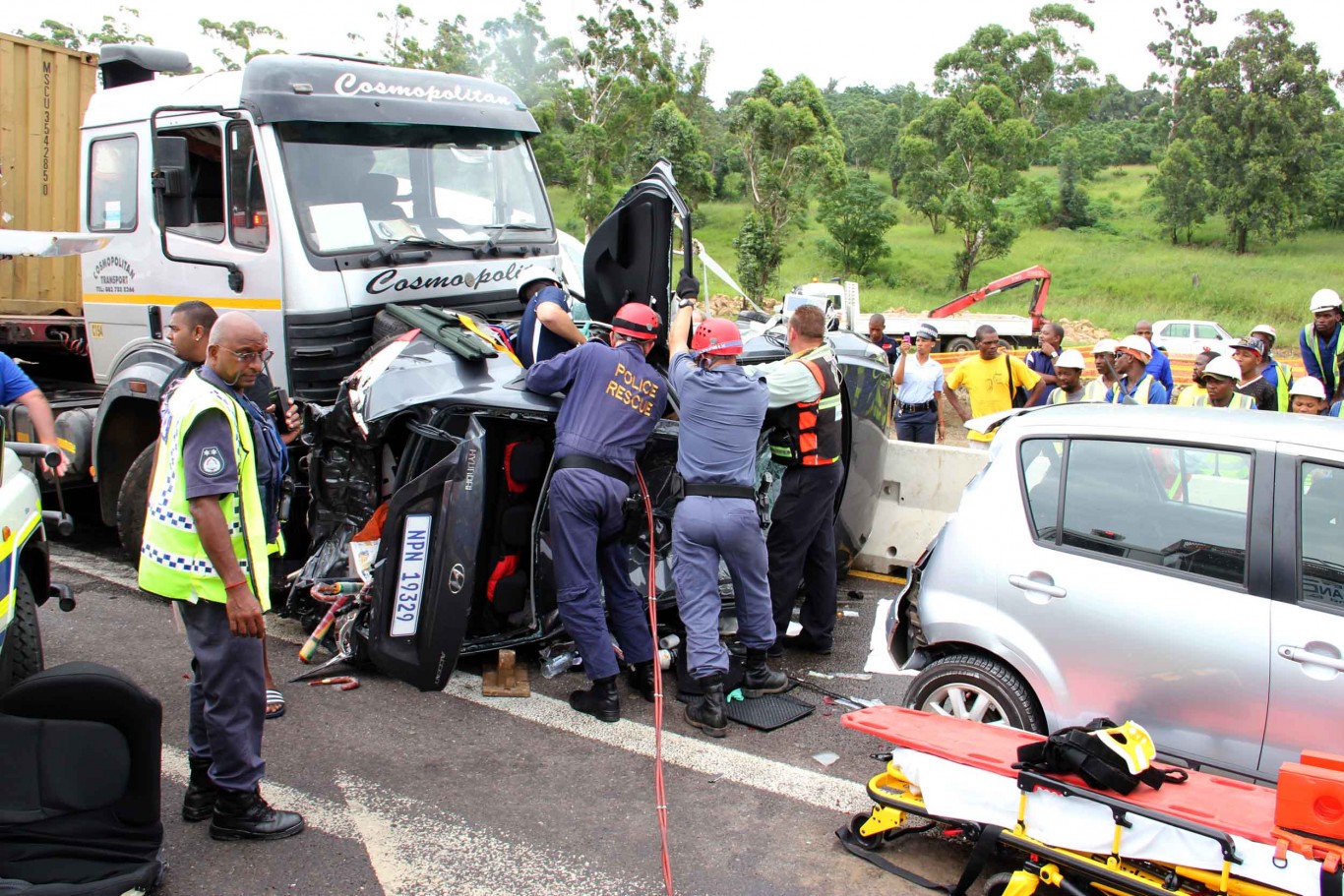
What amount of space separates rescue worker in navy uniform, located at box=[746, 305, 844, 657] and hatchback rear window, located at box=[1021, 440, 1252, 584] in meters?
1.51

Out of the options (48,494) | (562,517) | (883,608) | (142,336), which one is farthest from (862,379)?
(48,494)

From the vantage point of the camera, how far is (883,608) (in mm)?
6328

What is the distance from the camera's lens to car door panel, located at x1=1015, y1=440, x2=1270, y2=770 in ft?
11.4

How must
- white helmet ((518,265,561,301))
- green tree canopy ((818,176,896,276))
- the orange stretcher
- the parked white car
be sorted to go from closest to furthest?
the orange stretcher < white helmet ((518,265,561,301)) < the parked white car < green tree canopy ((818,176,896,276))

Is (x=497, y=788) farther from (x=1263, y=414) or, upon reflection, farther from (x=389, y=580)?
(x=1263, y=414)

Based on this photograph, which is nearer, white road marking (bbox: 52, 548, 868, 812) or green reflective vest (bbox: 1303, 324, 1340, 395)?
white road marking (bbox: 52, 548, 868, 812)

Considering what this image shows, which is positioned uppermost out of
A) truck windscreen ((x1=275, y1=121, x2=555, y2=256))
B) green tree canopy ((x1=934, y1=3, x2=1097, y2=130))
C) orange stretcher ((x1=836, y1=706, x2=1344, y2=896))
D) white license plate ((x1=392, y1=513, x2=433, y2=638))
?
green tree canopy ((x1=934, y1=3, x2=1097, y2=130))

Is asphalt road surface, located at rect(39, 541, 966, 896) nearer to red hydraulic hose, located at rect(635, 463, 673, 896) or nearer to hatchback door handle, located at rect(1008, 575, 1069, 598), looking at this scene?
red hydraulic hose, located at rect(635, 463, 673, 896)

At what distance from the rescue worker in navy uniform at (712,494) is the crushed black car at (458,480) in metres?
0.49

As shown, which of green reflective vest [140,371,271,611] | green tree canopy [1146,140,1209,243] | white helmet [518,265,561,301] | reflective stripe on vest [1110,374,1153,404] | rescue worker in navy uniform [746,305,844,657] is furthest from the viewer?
green tree canopy [1146,140,1209,243]

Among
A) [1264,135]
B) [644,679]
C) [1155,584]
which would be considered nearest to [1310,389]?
[1155,584]


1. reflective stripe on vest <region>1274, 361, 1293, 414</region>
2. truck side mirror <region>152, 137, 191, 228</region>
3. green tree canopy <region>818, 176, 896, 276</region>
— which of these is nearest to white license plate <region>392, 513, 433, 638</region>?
truck side mirror <region>152, 137, 191, 228</region>

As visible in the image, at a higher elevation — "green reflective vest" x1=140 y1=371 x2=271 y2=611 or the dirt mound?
"green reflective vest" x1=140 y1=371 x2=271 y2=611

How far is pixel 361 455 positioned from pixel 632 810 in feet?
8.11
